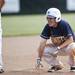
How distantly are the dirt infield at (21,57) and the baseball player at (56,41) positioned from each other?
0.20 meters

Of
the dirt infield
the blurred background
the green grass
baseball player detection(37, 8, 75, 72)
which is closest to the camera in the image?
baseball player detection(37, 8, 75, 72)

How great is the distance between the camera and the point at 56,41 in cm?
1005

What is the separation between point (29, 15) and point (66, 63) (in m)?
7.90

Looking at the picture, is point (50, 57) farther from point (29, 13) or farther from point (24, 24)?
point (29, 13)

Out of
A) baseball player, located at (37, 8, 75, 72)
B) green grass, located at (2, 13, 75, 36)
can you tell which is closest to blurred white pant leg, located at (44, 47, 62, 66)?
baseball player, located at (37, 8, 75, 72)

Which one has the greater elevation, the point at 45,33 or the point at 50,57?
the point at 45,33

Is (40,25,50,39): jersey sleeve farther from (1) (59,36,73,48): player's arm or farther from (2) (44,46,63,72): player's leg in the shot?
(1) (59,36,73,48): player's arm

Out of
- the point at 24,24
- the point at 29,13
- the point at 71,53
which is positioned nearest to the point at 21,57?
the point at 71,53

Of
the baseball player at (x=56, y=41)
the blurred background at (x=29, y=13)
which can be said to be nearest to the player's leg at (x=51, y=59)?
the baseball player at (x=56, y=41)

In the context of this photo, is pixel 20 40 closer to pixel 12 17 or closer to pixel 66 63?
pixel 12 17

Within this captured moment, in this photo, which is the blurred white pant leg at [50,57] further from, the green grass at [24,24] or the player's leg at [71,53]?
the green grass at [24,24]

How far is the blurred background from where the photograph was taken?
58.4ft

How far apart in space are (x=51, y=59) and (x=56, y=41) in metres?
0.34

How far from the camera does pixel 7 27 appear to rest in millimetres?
17609
